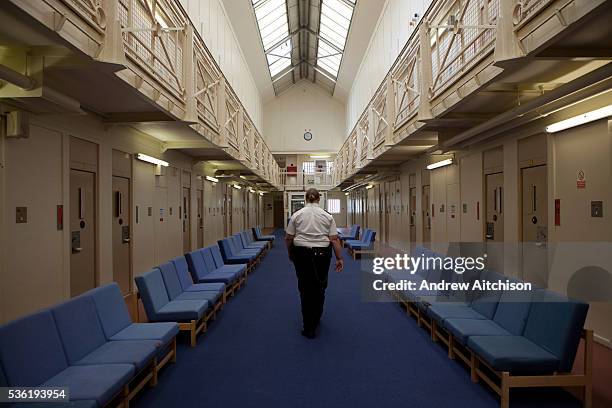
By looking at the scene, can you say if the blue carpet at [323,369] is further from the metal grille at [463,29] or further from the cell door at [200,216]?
the cell door at [200,216]

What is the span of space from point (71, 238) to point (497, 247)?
18.3 ft

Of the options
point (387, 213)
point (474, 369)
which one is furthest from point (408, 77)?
point (387, 213)

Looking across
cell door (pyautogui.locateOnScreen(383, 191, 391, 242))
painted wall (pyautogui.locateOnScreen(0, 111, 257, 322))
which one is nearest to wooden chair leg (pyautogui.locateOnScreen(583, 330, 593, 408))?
painted wall (pyautogui.locateOnScreen(0, 111, 257, 322))

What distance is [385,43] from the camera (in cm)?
1195

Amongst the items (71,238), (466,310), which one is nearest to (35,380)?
(71,238)

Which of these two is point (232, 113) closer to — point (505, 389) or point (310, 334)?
point (310, 334)

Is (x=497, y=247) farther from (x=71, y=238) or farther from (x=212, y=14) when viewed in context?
(x=212, y=14)

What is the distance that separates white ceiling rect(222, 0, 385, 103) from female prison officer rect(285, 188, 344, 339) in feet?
33.5

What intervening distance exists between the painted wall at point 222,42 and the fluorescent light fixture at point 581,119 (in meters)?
6.09

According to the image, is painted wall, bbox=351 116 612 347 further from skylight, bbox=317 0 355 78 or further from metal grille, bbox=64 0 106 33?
skylight, bbox=317 0 355 78

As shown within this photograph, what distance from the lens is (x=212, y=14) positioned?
34.8 ft

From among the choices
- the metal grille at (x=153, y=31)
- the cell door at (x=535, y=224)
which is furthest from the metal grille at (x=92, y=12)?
the cell door at (x=535, y=224)

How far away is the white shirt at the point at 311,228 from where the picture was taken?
163 inches

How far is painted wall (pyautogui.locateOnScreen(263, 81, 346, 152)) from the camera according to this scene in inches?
909
